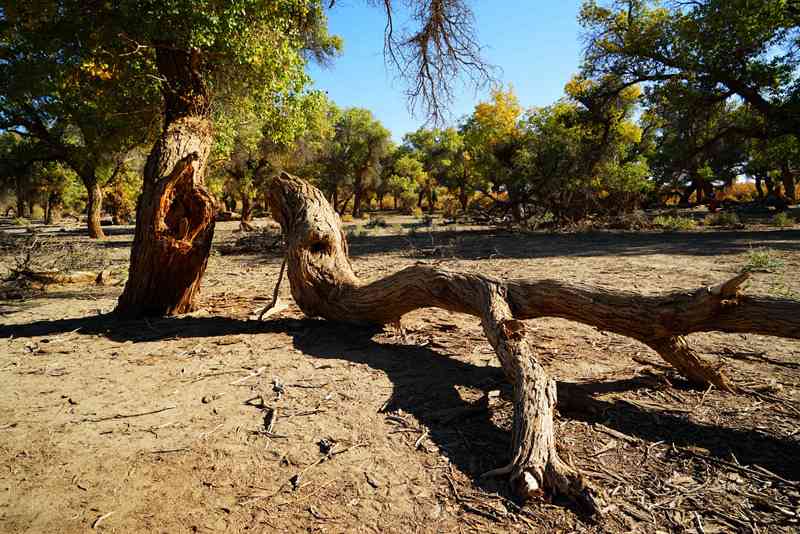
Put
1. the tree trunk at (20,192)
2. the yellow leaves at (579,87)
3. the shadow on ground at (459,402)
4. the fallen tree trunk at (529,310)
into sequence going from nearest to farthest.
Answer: the fallen tree trunk at (529,310)
the shadow on ground at (459,402)
the yellow leaves at (579,87)
the tree trunk at (20,192)

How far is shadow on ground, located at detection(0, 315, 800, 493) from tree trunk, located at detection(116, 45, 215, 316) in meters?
0.49

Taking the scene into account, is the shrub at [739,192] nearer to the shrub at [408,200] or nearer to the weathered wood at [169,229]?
the shrub at [408,200]

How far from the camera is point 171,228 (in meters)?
4.95

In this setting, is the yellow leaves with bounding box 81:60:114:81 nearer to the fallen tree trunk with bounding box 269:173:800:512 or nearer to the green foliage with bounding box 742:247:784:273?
the fallen tree trunk with bounding box 269:173:800:512

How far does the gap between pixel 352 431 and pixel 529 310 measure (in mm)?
1712

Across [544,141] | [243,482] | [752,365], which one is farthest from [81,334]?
[544,141]

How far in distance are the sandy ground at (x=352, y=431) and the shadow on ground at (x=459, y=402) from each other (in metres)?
0.02

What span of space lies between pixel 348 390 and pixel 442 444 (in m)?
0.93

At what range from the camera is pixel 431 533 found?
185 centimetres

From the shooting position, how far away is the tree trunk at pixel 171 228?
485 centimetres

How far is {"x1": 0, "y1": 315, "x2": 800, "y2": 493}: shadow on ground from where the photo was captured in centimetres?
236

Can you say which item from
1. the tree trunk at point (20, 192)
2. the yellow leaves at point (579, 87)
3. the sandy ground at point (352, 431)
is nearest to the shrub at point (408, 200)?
the yellow leaves at point (579, 87)

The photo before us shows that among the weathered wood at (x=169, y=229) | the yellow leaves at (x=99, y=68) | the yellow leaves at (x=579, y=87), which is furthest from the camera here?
the yellow leaves at (x=579, y=87)

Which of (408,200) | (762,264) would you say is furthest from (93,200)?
(408,200)
